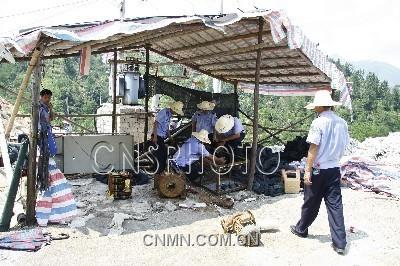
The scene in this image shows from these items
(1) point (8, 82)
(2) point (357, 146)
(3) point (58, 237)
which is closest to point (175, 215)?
(3) point (58, 237)

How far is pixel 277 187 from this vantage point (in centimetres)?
757

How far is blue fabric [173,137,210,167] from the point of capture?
7.65 m

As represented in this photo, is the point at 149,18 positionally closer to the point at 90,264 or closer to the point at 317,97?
the point at 317,97

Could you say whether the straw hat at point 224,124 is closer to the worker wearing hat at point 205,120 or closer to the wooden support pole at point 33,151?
the worker wearing hat at point 205,120

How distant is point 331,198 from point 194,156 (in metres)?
3.28

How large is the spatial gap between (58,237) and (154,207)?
5.99ft

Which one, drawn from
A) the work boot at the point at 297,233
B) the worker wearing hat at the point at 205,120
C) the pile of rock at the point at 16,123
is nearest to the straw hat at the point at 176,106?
the worker wearing hat at the point at 205,120

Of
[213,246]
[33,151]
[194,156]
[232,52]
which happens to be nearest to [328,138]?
[213,246]

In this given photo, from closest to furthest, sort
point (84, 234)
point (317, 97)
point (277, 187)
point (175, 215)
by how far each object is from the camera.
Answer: point (317, 97) → point (84, 234) → point (175, 215) → point (277, 187)

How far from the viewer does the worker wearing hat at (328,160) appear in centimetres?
482

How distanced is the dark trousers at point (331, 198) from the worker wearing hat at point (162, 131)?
385cm

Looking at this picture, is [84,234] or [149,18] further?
[149,18]

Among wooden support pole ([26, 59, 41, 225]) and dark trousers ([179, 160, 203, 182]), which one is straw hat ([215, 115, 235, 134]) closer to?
dark trousers ([179, 160, 203, 182])

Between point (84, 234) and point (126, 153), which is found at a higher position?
point (126, 153)
